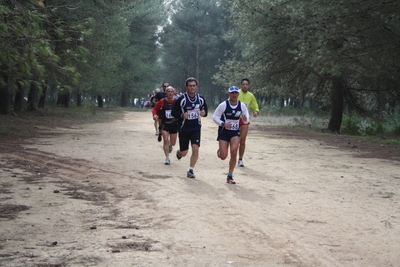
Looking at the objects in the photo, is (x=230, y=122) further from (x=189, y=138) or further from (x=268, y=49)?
(x=268, y=49)

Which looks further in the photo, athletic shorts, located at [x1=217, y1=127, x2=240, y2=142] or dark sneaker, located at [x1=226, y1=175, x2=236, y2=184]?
athletic shorts, located at [x1=217, y1=127, x2=240, y2=142]

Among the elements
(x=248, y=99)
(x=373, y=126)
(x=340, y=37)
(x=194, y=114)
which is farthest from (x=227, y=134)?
(x=373, y=126)

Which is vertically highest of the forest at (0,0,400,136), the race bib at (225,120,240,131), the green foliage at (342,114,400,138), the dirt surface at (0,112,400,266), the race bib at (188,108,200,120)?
the forest at (0,0,400,136)

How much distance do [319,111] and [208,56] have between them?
1374 inches

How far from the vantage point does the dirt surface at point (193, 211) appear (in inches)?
237

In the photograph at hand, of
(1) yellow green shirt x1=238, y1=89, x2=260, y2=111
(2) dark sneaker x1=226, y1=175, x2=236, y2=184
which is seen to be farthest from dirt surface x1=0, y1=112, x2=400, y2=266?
(1) yellow green shirt x1=238, y1=89, x2=260, y2=111

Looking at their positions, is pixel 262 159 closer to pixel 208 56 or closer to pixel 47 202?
pixel 47 202

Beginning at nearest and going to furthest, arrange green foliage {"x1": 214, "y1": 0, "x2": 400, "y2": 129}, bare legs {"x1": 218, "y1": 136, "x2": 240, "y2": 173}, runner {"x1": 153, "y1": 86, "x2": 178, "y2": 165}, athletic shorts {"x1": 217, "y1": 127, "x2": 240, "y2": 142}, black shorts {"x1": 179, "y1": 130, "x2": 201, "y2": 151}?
bare legs {"x1": 218, "y1": 136, "x2": 240, "y2": 173} < athletic shorts {"x1": 217, "y1": 127, "x2": 240, "y2": 142} < black shorts {"x1": 179, "y1": 130, "x2": 201, "y2": 151} < runner {"x1": 153, "y1": 86, "x2": 178, "y2": 165} < green foliage {"x1": 214, "y1": 0, "x2": 400, "y2": 129}

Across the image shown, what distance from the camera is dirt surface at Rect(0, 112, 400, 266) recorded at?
19.8 ft

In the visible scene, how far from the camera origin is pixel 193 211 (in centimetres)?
826

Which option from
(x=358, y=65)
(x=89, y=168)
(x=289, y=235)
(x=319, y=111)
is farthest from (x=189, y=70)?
(x=289, y=235)

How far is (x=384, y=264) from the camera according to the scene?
19.3 feet

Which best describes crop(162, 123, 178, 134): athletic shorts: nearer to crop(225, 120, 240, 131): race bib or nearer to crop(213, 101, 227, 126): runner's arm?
crop(213, 101, 227, 126): runner's arm

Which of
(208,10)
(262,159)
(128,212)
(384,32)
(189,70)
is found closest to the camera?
(128,212)
